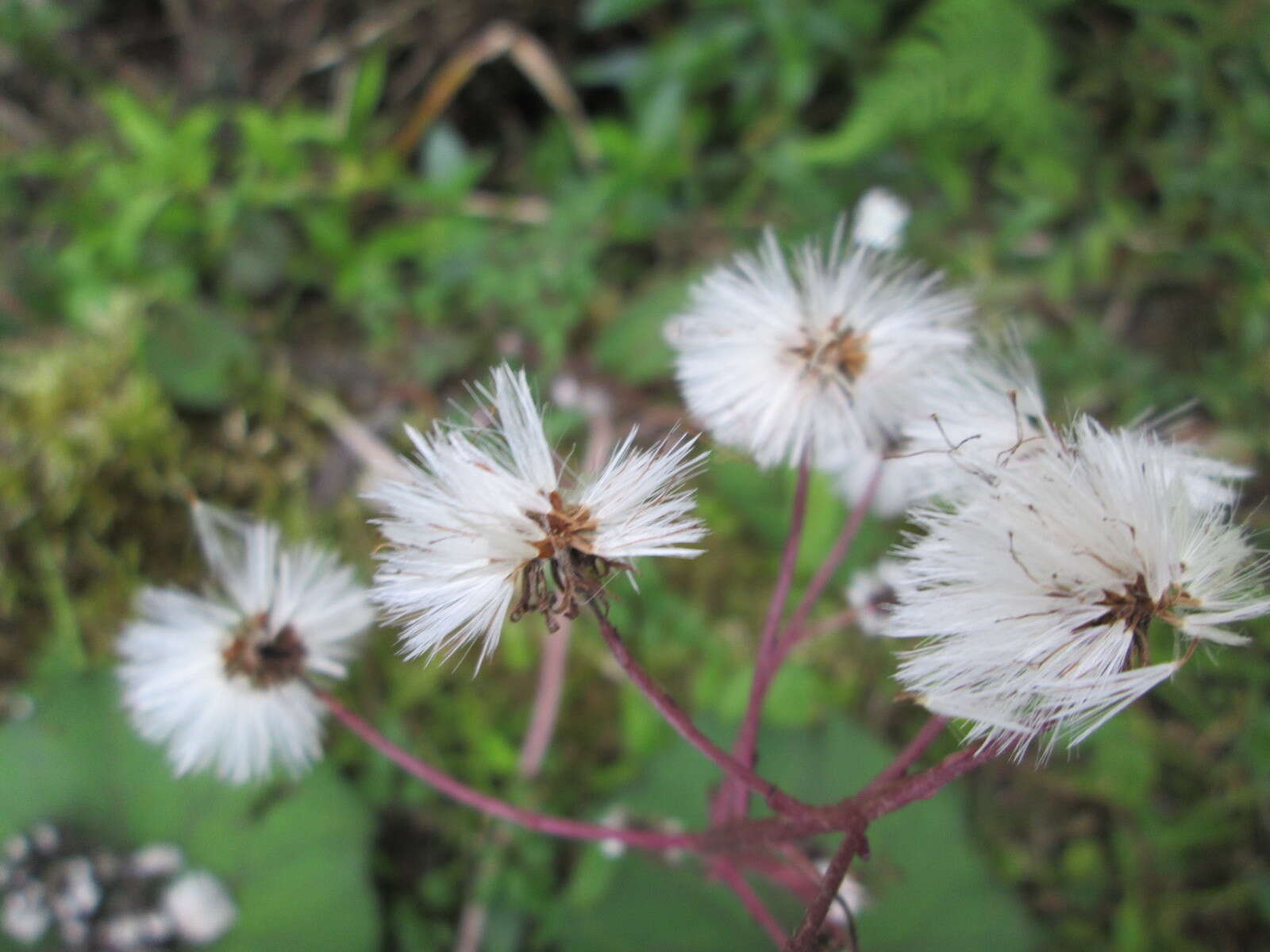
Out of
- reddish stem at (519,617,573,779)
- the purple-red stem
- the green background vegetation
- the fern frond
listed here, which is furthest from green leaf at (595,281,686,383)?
the purple-red stem

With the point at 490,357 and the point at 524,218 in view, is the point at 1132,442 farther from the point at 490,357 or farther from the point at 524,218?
the point at 524,218

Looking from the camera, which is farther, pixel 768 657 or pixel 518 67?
pixel 518 67

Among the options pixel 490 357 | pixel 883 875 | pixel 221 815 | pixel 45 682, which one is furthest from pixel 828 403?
pixel 45 682

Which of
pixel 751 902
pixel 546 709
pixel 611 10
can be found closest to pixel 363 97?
pixel 611 10

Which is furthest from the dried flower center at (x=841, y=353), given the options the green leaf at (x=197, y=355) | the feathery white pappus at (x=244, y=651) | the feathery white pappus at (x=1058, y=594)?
the green leaf at (x=197, y=355)

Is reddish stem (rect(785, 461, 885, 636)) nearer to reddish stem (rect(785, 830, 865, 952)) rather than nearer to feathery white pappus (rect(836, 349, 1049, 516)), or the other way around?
feathery white pappus (rect(836, 349, 1049, 516))

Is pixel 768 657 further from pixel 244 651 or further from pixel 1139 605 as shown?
pixel 244 651
